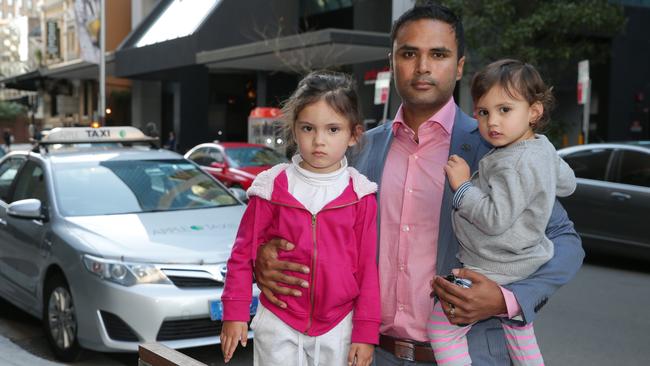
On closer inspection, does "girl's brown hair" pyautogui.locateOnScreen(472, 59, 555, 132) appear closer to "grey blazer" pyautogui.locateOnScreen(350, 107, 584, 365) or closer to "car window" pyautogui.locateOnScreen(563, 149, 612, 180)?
"grey blazer" pyautogui.locateOnScreen(350, 107, 584, 365)

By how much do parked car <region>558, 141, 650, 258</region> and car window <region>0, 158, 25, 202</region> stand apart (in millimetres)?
6746

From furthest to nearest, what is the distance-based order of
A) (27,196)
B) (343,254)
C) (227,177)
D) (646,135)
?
(646,135), (227,177), (27,196), (343,254)

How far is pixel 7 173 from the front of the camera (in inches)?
301

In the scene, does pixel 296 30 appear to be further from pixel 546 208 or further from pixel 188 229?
pixel 546 208

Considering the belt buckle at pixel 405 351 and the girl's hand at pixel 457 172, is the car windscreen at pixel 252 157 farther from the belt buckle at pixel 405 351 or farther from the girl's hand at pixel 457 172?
the girl's hand at pixel 457 172

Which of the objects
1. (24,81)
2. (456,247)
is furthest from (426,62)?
(24,81)

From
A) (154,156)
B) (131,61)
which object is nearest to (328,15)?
(131,61)

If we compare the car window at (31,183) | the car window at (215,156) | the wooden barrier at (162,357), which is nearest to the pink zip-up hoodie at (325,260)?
the wooden barrier at (162,357)

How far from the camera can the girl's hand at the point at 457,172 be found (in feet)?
7.38

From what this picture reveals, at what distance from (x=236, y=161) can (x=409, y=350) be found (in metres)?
13.4

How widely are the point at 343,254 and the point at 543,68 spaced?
17.8 meters

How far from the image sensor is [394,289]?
2490 millimetres

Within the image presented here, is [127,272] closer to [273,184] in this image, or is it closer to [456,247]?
[273,184]

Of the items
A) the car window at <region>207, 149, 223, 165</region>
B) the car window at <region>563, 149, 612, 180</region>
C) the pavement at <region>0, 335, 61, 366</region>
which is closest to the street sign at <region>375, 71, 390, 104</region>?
the car window at <region>207, 149, 223, 165</region>
